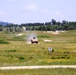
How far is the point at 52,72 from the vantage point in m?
24.6

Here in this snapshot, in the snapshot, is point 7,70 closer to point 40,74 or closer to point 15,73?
point 15,73

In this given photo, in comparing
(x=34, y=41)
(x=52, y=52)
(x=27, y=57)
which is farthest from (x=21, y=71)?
(x=34, y=41)

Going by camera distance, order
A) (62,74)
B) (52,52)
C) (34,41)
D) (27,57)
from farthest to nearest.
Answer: (34,41)
(52,52)
(27,57)
(62,74)

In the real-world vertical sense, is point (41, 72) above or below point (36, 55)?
above

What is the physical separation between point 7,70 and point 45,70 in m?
3.26

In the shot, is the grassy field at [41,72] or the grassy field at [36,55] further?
the grassy field at [36,55]

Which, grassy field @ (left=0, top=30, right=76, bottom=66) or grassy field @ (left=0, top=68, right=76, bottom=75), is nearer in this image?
grassy field @ (left=0, top=68, right=76, bottom=75)

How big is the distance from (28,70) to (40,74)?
2.67 m

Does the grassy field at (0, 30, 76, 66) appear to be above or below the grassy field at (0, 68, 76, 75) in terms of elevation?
below

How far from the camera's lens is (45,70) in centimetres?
2584

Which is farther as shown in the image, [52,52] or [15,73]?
[52,52]

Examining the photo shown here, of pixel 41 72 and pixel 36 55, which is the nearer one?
pixel 41 72

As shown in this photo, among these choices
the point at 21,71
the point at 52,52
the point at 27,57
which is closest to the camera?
the point at 21,71

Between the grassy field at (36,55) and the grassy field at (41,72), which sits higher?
the grassy field at (41,72)
